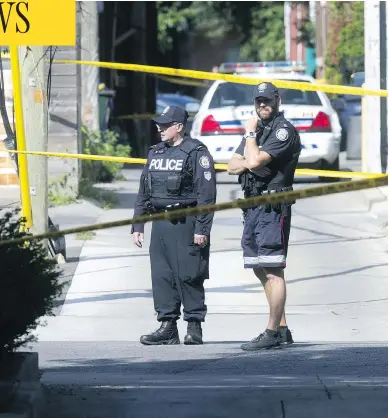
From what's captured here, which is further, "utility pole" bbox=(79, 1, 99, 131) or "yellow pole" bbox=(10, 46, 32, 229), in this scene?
"utility pole" bbox=(79, 1, 99, 131)

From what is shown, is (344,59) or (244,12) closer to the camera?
(344,59)

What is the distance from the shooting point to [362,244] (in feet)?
43.4

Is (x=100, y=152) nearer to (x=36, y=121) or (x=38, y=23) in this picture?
(x=36, y=121)

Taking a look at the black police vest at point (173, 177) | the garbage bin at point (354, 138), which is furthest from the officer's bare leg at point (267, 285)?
the garbage bin at point (354, 138)

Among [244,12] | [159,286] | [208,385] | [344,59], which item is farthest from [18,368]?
[244,12]

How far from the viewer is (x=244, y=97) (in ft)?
62.9

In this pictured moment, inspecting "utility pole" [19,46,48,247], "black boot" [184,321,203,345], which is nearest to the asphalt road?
"black boot" [184,321,203,345]

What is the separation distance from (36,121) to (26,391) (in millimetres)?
6250

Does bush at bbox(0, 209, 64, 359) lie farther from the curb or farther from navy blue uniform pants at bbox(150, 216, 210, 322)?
navy blue uniform pants at bbox(150, 216, 210, 322)

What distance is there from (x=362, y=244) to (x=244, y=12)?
35.8 metres

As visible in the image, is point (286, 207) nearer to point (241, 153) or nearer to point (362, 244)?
point (241, 153)

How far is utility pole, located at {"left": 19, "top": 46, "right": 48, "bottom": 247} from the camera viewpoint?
11.3 m

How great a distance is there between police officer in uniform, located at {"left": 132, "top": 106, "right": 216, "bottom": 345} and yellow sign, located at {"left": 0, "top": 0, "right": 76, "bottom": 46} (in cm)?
162

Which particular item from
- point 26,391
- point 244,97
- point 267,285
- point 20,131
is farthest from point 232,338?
point 244,97
